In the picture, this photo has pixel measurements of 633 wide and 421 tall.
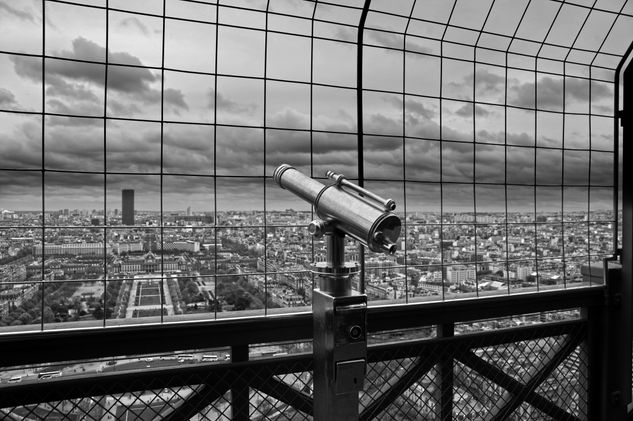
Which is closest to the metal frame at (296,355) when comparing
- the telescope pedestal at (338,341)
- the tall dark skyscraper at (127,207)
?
the telescope pedestal at (338,341)

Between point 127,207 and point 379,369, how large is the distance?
2436mm

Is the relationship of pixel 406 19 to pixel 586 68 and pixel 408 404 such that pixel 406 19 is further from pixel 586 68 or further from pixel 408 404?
pixel 408 404

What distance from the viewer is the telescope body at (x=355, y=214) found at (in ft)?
3.93

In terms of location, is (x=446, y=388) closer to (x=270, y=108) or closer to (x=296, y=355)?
(x=296, y=355)

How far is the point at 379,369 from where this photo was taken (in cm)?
220

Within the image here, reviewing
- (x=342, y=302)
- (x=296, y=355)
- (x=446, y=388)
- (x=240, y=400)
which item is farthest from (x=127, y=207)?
(x=342, y=302)

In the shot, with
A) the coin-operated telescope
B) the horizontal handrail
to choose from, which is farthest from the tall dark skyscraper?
the coin-operated telescope

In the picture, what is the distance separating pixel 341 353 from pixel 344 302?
139 millimetres

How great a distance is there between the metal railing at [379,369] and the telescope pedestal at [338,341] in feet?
1.92

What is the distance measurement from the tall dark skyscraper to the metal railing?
1569mm

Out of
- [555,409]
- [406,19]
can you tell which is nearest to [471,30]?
[406,19]

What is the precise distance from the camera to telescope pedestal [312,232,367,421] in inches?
48.9

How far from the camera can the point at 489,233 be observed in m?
4.52

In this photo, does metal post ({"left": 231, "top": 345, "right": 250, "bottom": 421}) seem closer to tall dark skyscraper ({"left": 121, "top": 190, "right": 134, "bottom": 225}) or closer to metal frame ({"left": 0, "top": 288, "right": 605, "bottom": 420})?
metal frame ({"left": 0, "top": 288, "right": 605, "bottom": 420})
